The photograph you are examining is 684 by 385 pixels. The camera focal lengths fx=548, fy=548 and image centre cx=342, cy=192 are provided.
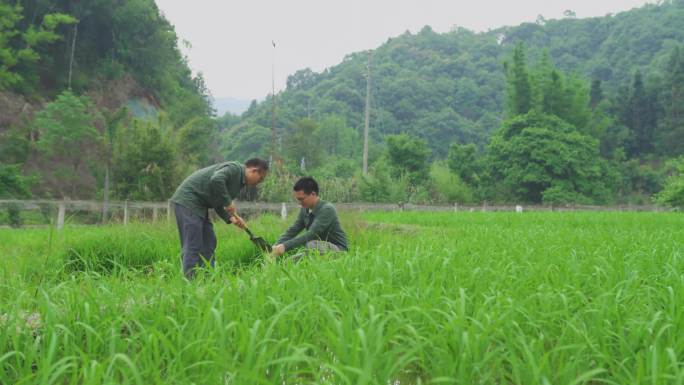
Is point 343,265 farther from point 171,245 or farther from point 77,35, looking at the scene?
point 77,35

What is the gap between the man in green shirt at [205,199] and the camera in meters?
4.98

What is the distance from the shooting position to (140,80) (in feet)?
105

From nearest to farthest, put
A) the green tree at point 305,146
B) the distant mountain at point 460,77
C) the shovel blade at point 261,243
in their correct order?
the shovel blade at point 261,243
the green tree at point 305,146
the distant mountain at point 460,77

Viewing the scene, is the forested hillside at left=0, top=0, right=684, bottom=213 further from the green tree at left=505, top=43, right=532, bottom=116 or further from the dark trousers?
the dark trousers

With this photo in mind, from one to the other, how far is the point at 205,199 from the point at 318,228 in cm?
113

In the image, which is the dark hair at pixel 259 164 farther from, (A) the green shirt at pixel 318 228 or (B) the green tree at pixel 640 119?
(B) the green tree at pixel 640 119

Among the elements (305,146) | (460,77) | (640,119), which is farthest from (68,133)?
(460,77)

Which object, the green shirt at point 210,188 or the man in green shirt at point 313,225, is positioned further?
the green shirt at point 210,188

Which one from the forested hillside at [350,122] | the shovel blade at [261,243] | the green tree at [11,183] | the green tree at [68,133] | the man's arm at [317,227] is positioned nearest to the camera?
the man's arm at [317,227]

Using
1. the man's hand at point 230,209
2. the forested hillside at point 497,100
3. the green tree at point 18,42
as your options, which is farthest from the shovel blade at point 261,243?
the green tree at point 18,42

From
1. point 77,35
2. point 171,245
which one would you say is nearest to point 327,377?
point 171,245

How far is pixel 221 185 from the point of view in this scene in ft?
16.4

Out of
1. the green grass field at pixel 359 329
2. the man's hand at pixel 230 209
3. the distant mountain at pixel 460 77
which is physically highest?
the distant mountain at pixel 460 77

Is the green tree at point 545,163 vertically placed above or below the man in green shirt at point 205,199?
above
